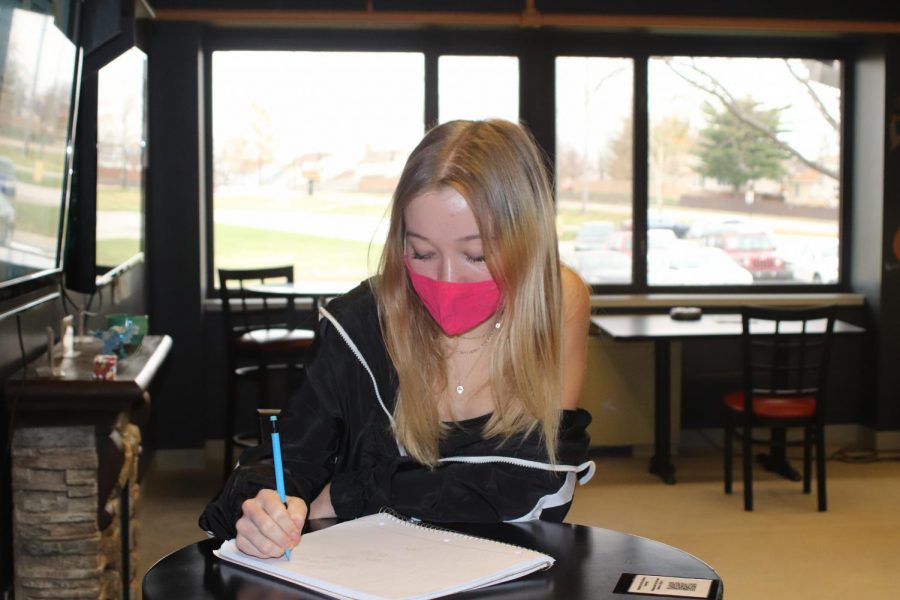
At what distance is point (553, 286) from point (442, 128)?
0.29 metres

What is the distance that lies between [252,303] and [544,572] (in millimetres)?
4640

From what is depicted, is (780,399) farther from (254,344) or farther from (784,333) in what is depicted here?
(254,344)

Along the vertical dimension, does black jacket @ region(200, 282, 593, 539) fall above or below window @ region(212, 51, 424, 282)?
below

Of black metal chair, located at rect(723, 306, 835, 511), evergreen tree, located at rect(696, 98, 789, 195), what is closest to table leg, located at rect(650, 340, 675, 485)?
black metal chair, located at rect(723, 306, 835, 511)

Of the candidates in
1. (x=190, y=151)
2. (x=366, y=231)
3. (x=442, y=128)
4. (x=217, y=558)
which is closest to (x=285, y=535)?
(x=217, y=558)

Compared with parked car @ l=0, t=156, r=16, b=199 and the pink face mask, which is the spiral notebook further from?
parked car @ l=0, t=156, r=16, b=199

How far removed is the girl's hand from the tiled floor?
2.53 meters

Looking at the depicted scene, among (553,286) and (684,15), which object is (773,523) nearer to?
(684,15)

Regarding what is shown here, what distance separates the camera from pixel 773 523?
4410mm

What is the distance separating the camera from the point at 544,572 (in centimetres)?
128

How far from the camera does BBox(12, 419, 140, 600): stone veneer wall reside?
2432 millimetres

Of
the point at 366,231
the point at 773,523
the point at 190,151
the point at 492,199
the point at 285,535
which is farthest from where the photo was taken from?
the point at 366,231

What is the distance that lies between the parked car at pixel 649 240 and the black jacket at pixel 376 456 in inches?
176

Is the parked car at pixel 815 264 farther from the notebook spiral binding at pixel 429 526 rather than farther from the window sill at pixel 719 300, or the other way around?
the notebook spiral binding at pixel 429 526
